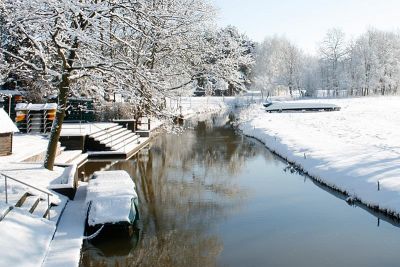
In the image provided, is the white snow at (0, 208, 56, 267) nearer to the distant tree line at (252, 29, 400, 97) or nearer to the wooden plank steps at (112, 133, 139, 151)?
the wooden plank steps at (112, 133, 139, 151)

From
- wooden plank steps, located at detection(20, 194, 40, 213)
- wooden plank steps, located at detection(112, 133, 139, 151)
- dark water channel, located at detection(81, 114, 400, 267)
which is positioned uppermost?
wooden plank steps, located at detection(112, 133, 139, 151)

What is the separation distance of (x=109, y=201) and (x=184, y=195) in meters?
4.69

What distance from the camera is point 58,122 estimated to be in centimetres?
1579

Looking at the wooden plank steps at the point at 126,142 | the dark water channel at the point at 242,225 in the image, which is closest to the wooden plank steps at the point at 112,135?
the wooden plank steps at the point at 126,142

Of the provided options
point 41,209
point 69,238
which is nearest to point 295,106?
point 41,209

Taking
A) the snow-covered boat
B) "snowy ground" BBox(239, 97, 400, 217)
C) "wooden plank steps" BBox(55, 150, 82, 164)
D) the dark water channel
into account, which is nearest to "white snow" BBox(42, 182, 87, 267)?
the dark water channel

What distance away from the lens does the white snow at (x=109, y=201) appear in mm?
11547

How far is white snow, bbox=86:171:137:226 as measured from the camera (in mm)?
11547

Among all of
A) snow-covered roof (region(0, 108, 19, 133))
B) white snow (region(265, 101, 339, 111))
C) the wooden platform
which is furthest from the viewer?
white snow (region(265, 101, 339, 111))

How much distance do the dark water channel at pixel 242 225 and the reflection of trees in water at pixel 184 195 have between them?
0.03 m

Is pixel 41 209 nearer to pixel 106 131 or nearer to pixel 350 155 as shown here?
pixel 350 155

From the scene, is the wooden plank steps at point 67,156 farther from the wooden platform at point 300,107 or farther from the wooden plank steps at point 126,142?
the wooden platform at point 300,107

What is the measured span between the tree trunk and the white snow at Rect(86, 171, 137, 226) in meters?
3.27

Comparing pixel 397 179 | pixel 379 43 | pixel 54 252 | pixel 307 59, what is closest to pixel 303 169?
pixel 397 179
